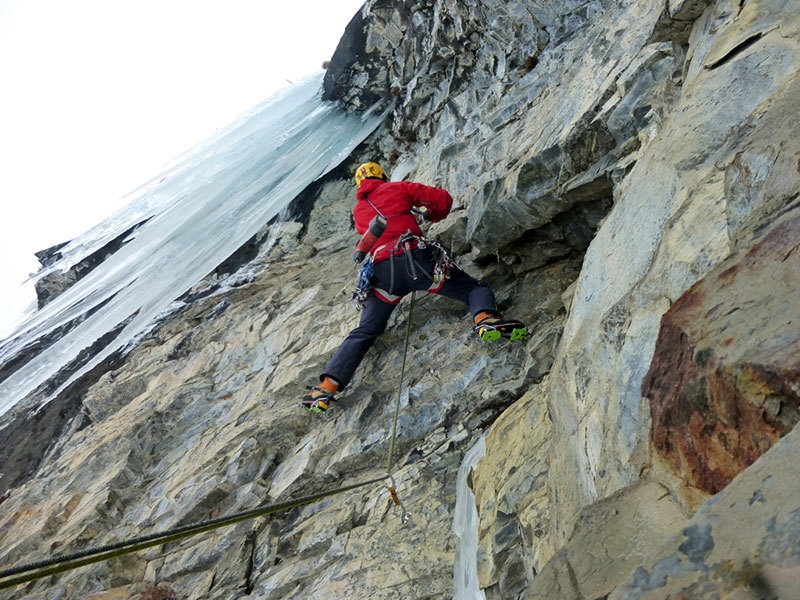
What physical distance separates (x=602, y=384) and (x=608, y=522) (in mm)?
896

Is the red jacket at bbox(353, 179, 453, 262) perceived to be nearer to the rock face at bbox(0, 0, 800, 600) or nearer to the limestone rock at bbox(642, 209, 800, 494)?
the rock face at bbox(0, 0, 800, 600)

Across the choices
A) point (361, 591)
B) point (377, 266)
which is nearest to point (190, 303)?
point (377, 266)

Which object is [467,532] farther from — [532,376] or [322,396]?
[322,396]

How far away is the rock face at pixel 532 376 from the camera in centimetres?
149

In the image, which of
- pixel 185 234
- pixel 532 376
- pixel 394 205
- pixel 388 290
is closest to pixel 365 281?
pixel 388 290

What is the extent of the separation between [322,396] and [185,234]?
9.40 m

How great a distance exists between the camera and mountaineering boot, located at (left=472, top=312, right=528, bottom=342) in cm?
490

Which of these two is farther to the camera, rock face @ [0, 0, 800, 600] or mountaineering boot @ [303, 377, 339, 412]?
mountaineering boot @ [303, 377, 339, 412]

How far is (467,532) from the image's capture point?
3.62 metres

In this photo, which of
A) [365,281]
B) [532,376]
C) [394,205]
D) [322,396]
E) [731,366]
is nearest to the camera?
[731,366]

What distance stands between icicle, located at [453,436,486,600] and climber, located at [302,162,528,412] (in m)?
1.59

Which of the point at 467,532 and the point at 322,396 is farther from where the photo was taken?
the point at 322,396

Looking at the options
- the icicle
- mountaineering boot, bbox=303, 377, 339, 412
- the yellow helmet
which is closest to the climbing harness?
the icicle

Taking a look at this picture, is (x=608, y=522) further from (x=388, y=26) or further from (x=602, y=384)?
(x=388, y=26)
